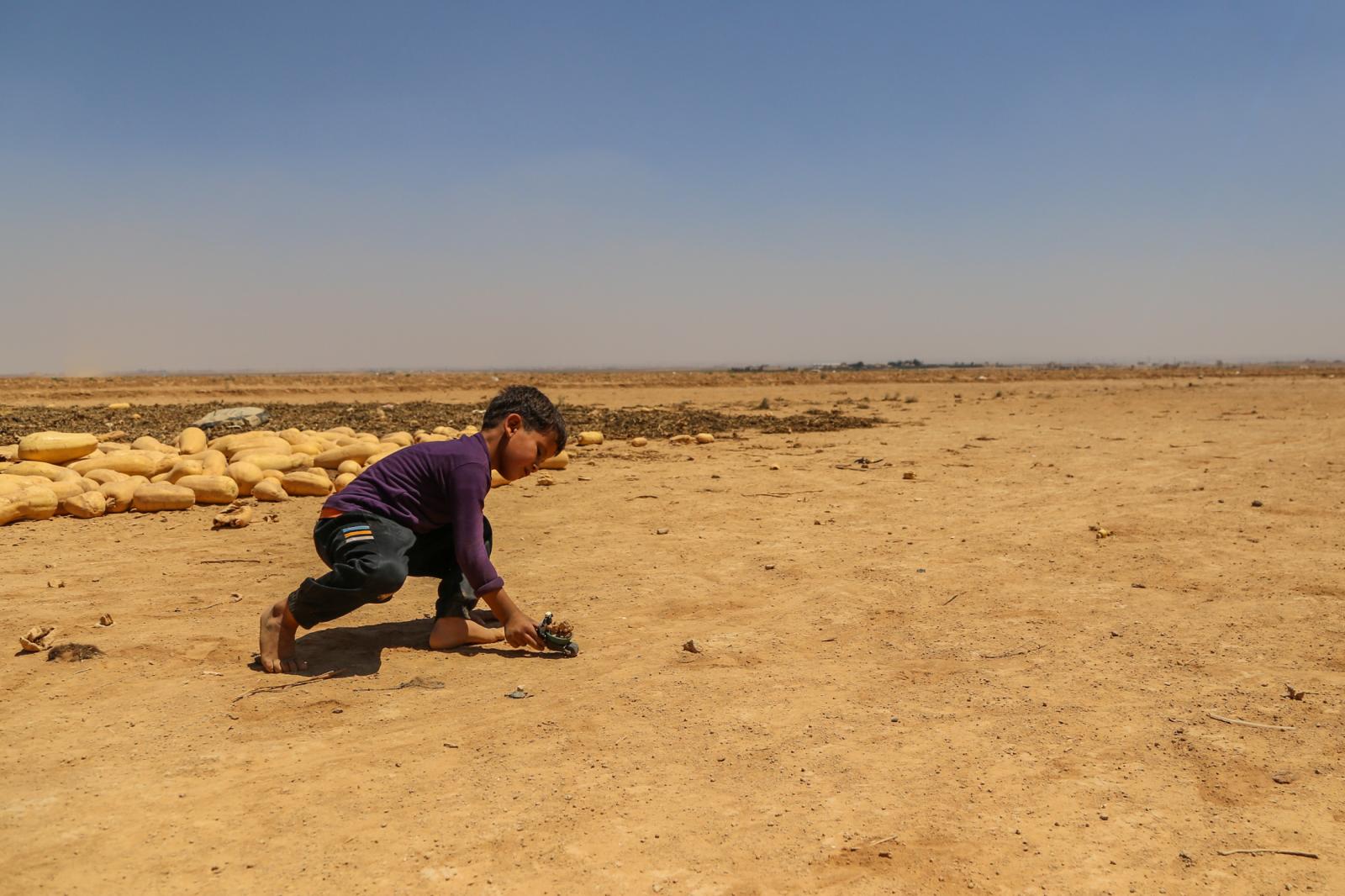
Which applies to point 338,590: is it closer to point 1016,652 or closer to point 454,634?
point 454,634

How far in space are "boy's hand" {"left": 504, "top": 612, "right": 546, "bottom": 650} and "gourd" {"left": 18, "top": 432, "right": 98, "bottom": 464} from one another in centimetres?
692

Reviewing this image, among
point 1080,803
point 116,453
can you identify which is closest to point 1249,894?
point 1080,803

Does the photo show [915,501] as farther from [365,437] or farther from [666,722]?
[365,437]

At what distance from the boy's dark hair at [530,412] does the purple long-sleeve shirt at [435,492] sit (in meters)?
0.14

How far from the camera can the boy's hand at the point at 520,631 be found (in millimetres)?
4074

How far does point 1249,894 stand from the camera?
2320 millimetres

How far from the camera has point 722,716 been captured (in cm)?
348

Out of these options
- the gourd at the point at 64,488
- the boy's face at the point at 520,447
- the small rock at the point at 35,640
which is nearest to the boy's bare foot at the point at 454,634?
the boy's face at the point at 520,447

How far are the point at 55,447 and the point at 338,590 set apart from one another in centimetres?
645

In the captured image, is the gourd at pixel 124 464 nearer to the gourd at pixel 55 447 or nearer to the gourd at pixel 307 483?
the gourd at pixel 55 447

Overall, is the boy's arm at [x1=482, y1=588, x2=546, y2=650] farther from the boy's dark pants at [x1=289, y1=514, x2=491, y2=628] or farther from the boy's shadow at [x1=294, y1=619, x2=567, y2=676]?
the boy's dark pants at [x1=289, y1=514, x2=491, y2=628]

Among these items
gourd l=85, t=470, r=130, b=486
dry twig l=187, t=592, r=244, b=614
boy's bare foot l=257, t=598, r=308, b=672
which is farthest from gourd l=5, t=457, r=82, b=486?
boy's bare foot l=257, t=598, r=308, b=672

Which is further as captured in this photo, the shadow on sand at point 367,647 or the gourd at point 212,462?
the gourd at point 212,462

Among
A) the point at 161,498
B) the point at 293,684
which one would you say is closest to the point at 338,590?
the point at 293,684
